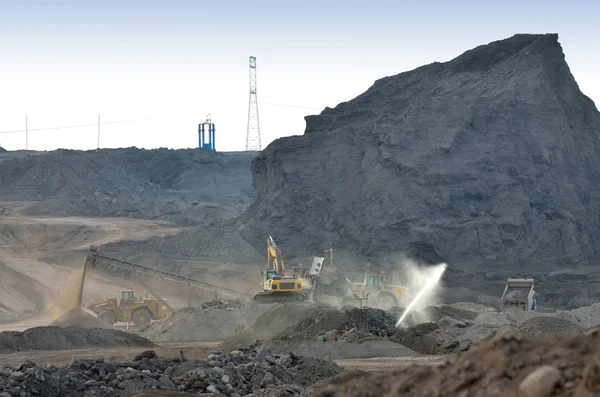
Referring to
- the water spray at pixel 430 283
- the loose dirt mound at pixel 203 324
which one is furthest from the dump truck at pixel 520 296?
the loose dirt mound at pixel 203 324

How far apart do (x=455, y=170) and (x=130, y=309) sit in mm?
19597

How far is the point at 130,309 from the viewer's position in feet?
101

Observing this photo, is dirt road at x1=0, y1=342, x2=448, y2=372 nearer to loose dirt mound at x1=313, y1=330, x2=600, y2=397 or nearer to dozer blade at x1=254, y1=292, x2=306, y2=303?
dozer blade at x1=254, y1=292, x2=306, y2=303

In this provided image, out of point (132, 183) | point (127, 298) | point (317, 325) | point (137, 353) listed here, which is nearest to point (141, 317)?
point (127, 298)

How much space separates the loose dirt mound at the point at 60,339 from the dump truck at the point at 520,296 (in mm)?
11504

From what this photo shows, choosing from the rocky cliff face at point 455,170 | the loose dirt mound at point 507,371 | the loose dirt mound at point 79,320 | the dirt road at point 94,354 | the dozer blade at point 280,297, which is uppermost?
the rocky cliff face at point 455,170

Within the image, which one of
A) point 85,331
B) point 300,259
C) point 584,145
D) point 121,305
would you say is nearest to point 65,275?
point 300,259

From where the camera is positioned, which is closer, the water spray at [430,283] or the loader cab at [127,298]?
the water spray at [430,283]

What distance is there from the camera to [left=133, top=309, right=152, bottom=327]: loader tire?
3086 cm

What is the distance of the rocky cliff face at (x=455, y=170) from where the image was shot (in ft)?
141

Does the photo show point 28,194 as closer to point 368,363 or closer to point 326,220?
point 326,220

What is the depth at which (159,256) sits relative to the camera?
1854 inches

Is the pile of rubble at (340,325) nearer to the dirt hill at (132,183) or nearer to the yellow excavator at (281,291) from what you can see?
the yellow excavator at (281,291)

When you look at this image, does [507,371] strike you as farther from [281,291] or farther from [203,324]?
[281,291]
